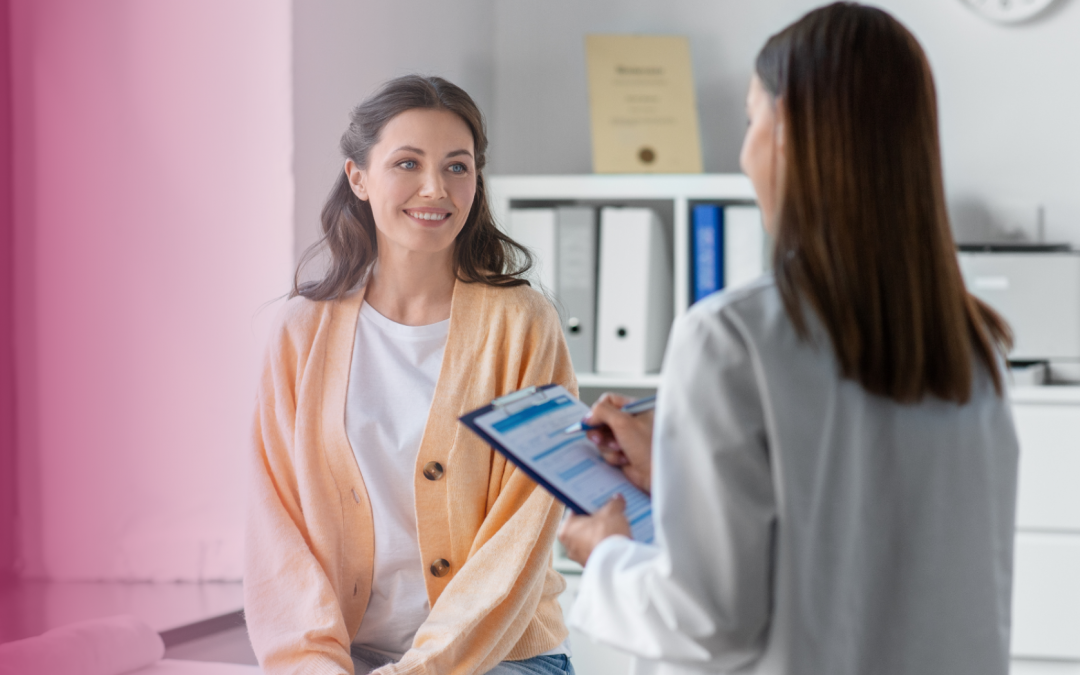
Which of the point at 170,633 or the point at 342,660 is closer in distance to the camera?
the point at 342,660

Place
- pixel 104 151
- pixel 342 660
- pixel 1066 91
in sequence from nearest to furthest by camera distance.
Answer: pixel 342 660
pixel 104 151
pixel 1066 91

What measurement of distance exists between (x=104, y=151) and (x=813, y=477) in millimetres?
1458

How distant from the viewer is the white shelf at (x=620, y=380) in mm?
2314

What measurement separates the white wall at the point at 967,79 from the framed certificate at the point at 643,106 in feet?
0.60

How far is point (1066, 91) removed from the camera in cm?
240

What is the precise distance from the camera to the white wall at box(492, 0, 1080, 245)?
2.40 m

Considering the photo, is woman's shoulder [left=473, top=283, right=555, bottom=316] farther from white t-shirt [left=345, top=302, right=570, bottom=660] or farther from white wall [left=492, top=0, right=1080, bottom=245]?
white wall [left=492, top=0, right=1080, bottom=245]

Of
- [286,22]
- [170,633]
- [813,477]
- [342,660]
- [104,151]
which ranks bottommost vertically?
[170,633]

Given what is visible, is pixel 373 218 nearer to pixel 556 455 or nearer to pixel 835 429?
pixel 556 455

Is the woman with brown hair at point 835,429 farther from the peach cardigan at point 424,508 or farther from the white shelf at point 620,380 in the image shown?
the white shelf at point 620,380

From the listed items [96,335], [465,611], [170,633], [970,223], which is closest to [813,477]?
[465,611]

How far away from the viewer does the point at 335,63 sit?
70.1 inches

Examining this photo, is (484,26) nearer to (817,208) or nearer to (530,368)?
(530,368)

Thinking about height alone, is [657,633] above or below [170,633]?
above
